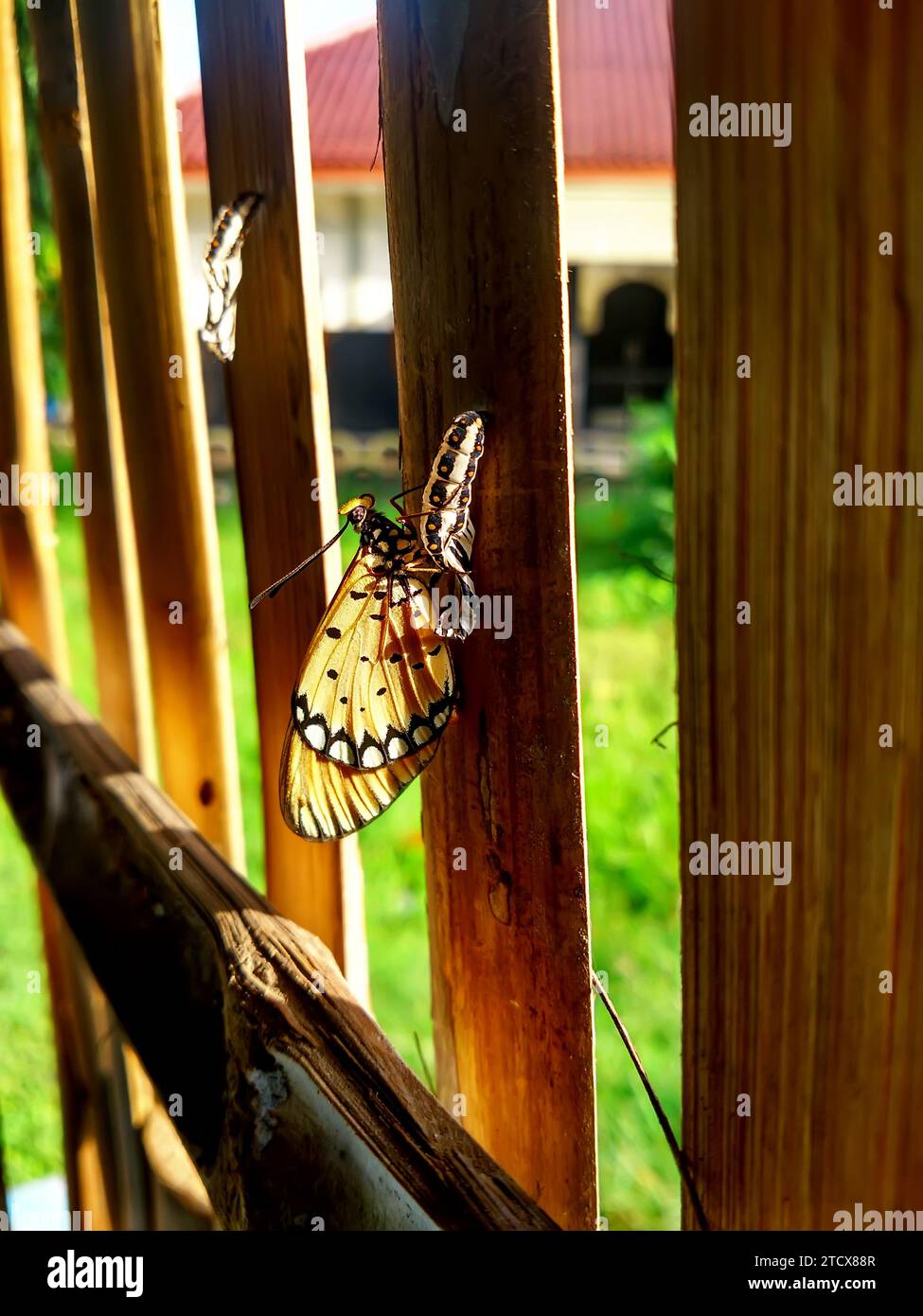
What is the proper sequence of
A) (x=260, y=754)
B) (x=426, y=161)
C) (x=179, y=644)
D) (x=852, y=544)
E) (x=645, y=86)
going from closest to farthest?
(x=852, y=544) < (x=426, y=161) < (x=260, y=754) < (x=179, y=644) < (x=645, y=86)

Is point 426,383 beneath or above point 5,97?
beneath

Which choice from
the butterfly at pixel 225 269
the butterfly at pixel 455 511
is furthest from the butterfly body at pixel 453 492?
the butterfly at pixel 225 269

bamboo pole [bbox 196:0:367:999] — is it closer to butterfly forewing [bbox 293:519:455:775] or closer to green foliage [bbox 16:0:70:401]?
butterfly forewing [bbox 293:519:455:775]

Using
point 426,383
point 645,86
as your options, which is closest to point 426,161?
point 426,383

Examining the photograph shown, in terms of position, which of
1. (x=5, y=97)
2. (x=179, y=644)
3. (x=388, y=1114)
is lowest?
(x=388, y=1114)

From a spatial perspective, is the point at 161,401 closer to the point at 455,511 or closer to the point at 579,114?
the point at 455,511

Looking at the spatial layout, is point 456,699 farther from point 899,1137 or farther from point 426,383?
point 899,1137
